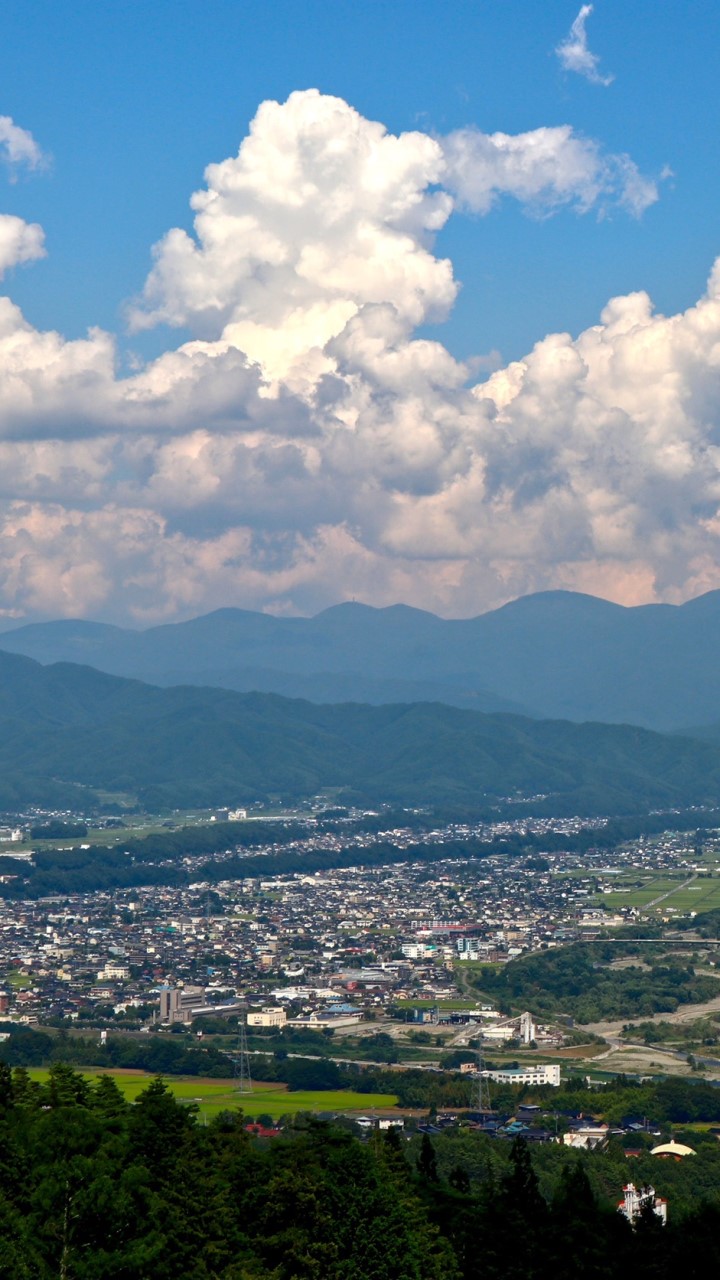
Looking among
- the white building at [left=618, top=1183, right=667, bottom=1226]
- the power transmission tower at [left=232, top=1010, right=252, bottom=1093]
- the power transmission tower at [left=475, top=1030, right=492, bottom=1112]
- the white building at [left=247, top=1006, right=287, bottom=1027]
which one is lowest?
the white building at [left=618, top=1183, right=667, bottom=1226]

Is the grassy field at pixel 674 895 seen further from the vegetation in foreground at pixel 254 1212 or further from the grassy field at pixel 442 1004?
the vegetation in foreground at pixel 254 1212

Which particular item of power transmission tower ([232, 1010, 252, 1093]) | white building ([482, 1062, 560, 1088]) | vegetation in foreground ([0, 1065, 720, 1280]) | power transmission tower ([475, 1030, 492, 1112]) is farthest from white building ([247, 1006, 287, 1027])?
vegetation in foreground ([0, 1065, 720, 1280])

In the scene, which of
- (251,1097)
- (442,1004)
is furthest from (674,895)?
(251,1097)

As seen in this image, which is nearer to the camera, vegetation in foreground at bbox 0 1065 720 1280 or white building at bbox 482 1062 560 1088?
vegetation in foreground at bbox 0 1065 720 1280

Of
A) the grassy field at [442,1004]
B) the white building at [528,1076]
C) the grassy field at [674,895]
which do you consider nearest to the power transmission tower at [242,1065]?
the white building at [528,1076]

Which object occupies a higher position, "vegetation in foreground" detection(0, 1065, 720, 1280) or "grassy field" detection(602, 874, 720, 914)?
"grassy field" detection(602, 874, 720, 914)

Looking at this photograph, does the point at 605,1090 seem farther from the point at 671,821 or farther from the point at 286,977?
the point at 671,821

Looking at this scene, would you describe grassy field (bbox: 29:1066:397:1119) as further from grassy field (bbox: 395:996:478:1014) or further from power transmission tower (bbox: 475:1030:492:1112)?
grassy field (bbox: 395:996:478:1014)
